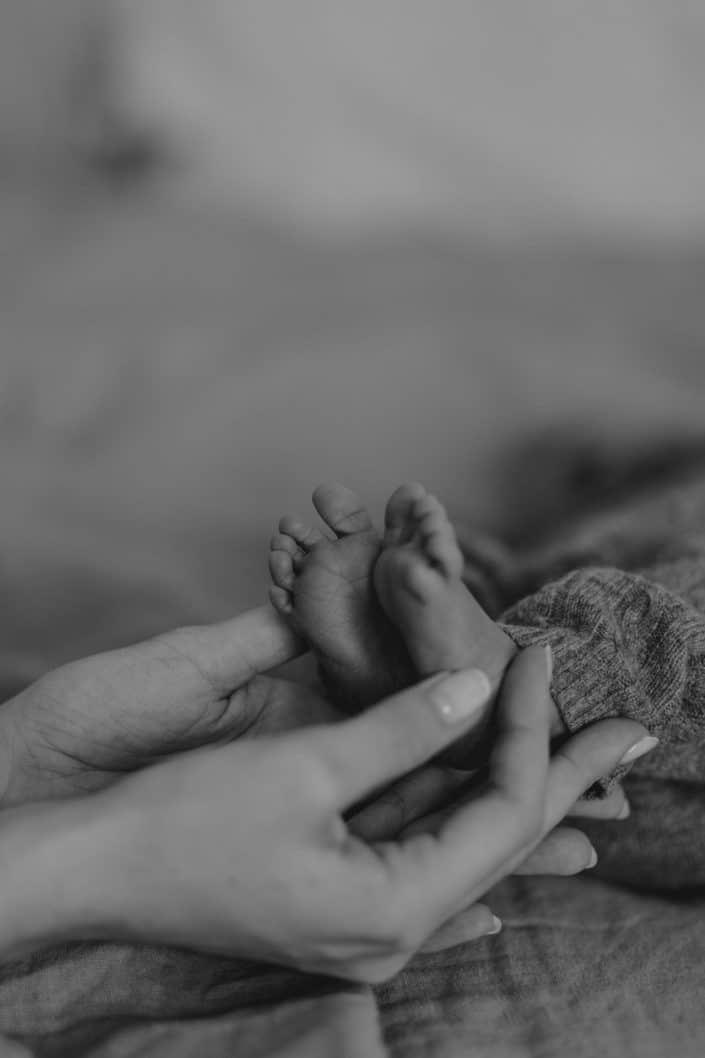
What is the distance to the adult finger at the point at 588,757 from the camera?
2.25 ft

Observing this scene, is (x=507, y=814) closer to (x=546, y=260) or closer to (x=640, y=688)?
(x=640, y=688)

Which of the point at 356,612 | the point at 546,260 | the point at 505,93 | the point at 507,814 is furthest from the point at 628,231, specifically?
the point at 507,814

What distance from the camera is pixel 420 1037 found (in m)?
0.61

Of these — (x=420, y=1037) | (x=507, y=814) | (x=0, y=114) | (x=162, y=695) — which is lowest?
(x=420, y=1037)

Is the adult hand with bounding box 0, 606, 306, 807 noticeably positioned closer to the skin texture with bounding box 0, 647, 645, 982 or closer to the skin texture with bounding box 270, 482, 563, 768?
the skin texture with bounding box 270, 482, 563, 768

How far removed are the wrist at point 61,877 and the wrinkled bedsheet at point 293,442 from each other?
9 centimetres

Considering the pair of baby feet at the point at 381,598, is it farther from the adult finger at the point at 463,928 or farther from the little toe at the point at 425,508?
the adult finger at the point at 463,928

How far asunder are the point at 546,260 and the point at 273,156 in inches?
24.9

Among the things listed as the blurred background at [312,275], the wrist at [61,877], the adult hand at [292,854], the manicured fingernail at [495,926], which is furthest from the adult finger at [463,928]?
the blurred background at [312,275]

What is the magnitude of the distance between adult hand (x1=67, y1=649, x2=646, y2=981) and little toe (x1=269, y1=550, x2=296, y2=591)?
0.22m

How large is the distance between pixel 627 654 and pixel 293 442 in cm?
76

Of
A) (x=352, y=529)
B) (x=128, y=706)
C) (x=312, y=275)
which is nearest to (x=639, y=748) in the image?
(x=352, y=529)

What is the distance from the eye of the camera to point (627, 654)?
0.81m

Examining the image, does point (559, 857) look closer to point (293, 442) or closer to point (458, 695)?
point (458, 695)
